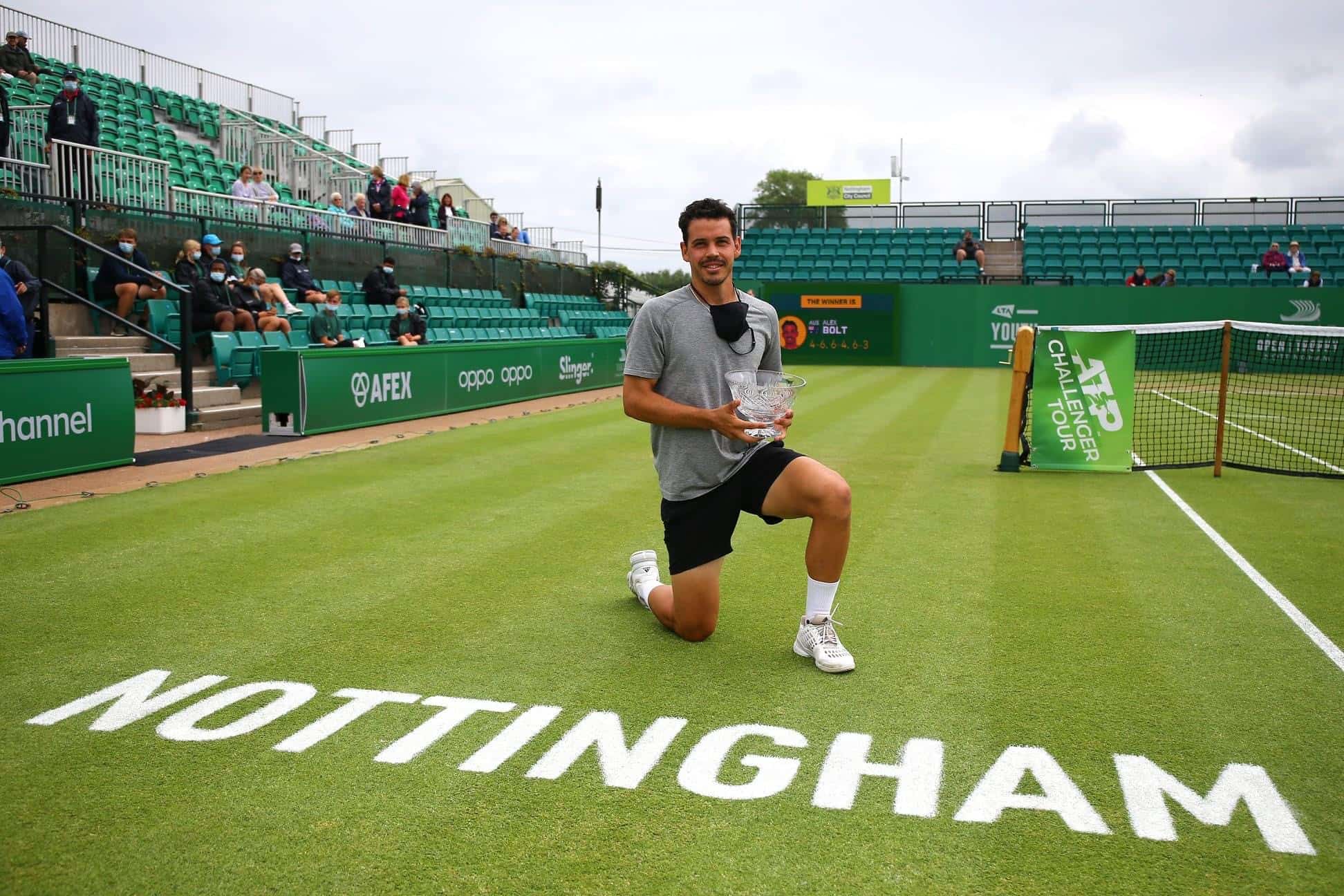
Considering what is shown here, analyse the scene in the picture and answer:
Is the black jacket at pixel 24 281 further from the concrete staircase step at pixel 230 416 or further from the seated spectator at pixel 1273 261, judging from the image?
the seated spectator at pixel 1273 261

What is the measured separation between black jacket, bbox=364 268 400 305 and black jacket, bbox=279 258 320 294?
1.46 m

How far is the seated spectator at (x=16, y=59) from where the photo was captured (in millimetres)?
19484

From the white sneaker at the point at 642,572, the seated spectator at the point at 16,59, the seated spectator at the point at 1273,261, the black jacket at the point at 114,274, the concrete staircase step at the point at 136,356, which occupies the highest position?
the seated spectator at the point at 16,59

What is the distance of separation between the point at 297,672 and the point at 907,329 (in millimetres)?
32155

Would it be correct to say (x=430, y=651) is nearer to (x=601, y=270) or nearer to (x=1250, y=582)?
(x=1250, y=582)

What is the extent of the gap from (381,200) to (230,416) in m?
11.3

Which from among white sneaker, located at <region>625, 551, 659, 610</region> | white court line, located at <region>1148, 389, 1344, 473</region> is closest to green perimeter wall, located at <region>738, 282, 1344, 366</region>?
white court line, located at <region>1148, 389, 1344, 473</region>

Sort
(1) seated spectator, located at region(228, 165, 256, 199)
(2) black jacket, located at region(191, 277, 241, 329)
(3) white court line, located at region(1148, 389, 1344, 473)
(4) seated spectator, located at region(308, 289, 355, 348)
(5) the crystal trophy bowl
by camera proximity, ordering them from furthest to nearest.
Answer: (1) seated spectator, located at region(228, 165, 256, 199) → (4) seated spectator, located at region(308, 289, 355, 348) → (2) black jacket, located at region(191, 277, 241, 329) → (3) white court line, located at region(1148, 389, 1344, 473) → (5) the crystal trophy bowl

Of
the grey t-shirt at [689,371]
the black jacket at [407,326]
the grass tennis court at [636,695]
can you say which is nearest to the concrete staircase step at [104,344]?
the black jacket at [407,326]

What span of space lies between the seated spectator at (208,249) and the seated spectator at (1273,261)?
98.1ft

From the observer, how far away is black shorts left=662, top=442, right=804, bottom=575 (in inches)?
195

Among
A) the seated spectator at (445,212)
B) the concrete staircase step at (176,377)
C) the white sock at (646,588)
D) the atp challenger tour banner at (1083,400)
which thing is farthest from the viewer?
the seated spectator at (445,212)

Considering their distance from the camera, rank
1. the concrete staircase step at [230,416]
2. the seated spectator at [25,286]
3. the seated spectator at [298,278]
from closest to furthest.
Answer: the seated spectator at [25,286]
the concrete staircase step at [230,416]
the seated spectator at [298,278]

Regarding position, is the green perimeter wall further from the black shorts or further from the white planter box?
the black shorts
